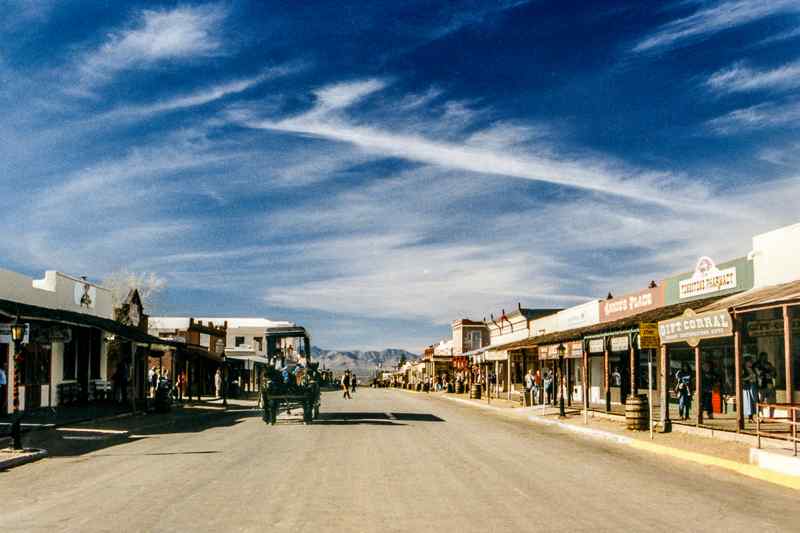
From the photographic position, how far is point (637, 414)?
70.1 feet

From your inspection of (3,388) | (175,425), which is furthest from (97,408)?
(175,425)

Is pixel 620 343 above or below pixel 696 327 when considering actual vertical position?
below

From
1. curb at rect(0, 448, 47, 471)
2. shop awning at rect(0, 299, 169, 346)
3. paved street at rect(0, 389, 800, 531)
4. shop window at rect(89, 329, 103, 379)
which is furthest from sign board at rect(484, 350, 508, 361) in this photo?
curb at rect(0, 448, 47, 471)

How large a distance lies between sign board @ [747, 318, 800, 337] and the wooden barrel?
347 centimetres

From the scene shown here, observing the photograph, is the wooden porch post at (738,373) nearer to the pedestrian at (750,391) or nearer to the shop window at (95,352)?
the pedestrian at (750,391)

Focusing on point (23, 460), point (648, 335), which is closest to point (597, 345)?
point (648, 335)

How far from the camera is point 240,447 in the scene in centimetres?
1633

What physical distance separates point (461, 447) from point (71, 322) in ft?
46.7

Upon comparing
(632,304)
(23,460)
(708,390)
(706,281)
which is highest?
(706,281)

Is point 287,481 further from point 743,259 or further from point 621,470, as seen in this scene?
point 743,259

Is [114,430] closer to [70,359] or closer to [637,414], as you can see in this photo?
[70,359]

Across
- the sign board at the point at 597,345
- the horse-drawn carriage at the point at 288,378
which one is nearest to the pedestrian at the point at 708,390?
the sign board at the point at 597,345

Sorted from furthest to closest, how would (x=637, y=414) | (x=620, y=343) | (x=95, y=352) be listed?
(x=95, y=352) → (x=620, y=343) → (x=637, y=414)

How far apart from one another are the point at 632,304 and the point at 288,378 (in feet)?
60.7
